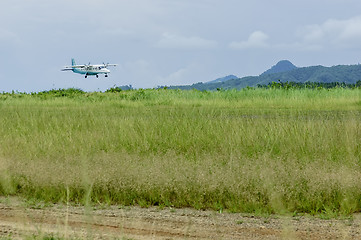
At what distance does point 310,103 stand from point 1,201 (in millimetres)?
23300

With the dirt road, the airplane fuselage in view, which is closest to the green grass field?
the dirt road

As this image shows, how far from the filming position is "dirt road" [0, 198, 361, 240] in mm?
6207

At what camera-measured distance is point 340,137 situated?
36.4ft

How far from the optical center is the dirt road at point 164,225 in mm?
6207

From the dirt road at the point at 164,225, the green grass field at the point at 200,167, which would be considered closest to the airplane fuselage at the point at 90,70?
the green grass field at the point at 200,167

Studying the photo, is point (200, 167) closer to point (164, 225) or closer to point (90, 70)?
point (164, 225)

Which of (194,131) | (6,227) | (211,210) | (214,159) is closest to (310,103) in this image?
(194,131)

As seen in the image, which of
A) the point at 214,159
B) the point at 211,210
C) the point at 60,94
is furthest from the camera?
the point at 60,94

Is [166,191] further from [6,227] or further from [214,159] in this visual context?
[6,227]

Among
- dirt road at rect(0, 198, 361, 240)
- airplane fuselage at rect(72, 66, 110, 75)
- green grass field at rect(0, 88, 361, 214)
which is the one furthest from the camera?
airplane fuselage at rect(72, 66, 110, 75)

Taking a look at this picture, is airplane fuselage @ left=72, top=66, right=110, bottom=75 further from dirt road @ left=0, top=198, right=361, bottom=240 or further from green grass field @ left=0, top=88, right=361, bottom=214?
dirt road @ left=0, top=198, right=361, bottom=240

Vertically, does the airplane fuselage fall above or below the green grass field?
above

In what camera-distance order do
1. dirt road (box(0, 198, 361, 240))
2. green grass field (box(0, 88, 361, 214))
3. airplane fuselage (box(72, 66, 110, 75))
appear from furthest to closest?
airplane fuselage (box(72, 66, 110, 75)) → green grass field (box(0, 88, 361, 214)) → dirt road (box(0, 198, 361, 240))

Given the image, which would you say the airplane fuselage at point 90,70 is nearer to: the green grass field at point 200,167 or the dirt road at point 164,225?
the green grass field at point 200,167
